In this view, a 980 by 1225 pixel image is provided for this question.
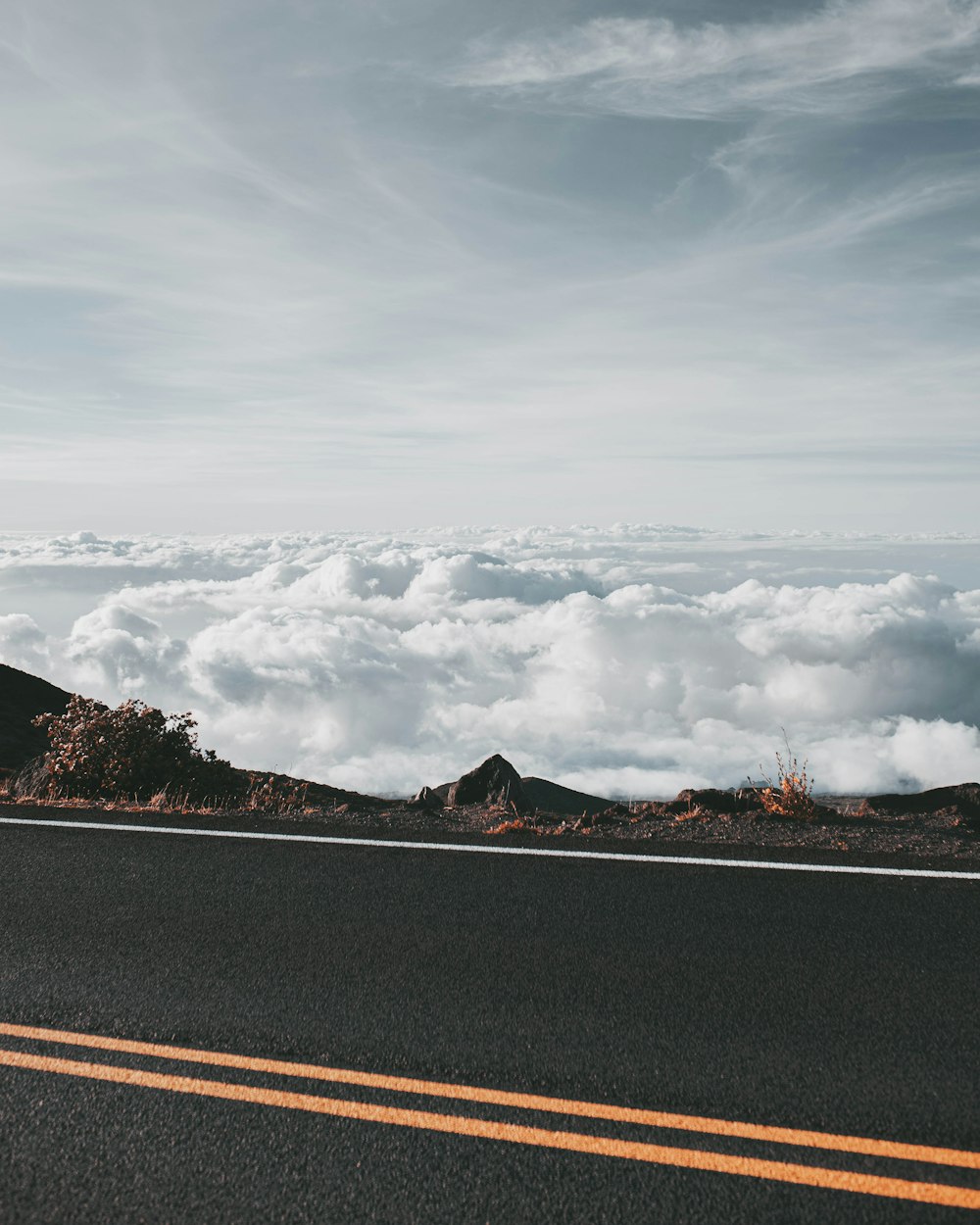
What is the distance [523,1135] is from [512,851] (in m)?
4.61

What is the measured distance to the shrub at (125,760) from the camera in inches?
498

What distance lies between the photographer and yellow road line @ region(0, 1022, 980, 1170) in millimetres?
3771

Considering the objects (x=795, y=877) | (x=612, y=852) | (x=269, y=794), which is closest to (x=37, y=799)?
(x=269, y=794)

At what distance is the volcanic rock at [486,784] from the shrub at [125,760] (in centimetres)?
390

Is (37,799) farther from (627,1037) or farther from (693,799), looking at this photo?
(627,1037)

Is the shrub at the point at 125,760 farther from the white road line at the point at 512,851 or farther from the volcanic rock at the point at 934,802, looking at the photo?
the volcanic rock at the point at 934,802

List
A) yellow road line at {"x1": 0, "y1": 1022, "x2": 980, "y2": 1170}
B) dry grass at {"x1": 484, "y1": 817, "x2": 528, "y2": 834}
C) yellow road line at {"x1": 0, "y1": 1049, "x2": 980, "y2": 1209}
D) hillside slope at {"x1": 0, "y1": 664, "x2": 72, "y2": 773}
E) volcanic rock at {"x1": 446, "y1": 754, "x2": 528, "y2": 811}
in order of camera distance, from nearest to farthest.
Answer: yellow road line at {"x1": 0, "y1": 1049, "x2": 980, "y2": 1209} → yellow road line at {"x1": 0, "y1": 1022, "x2": 980, "y2": 1170} → dry grass at {"x1": 484, "y1": 817, "x2": 528, "y2": 834} → volcanic rock at {"x1": 446, "y1": 754, "x2": 528, "y2": 811} → hillside slope at {"x1": 0, "y1": 664, "x2": 72, "y2": 773}

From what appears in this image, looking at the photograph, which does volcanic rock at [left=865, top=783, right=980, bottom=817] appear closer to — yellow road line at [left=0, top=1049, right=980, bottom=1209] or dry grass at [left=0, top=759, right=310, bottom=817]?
dry grass at [left=0, top=759, right=310, bottom=817]

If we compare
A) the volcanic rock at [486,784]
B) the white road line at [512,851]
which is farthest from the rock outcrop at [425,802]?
the white road line at [512,851]

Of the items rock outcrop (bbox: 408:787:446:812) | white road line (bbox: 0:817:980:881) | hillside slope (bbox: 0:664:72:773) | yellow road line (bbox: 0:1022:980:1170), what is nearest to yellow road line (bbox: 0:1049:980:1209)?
yellow road line (bbox: 0:1022:980:1170)

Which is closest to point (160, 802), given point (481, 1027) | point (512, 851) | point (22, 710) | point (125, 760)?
point (125, 760)

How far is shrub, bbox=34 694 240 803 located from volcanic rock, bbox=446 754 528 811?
12.8 feet

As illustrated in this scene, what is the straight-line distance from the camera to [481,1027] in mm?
4867

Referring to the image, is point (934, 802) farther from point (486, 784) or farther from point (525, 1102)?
point (525, 1102)
